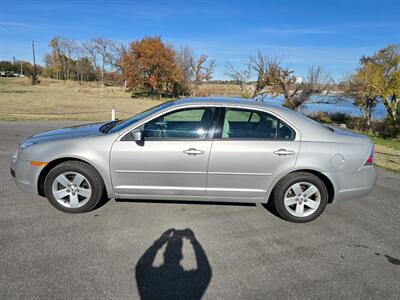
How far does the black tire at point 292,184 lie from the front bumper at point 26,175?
3.18 m

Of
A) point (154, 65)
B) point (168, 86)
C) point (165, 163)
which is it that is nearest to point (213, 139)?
point (165, 163)

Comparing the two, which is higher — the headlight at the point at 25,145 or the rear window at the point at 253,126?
the rear window at the point at 253,126

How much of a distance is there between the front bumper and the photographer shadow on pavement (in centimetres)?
188

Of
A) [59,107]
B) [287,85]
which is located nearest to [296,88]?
[287,85]

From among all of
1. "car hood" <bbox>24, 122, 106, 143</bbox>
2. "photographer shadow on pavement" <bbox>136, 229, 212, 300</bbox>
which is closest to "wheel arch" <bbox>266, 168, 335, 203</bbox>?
"photographer shadow on pavement" <bbox>136, 229, 212, 300</bbox>

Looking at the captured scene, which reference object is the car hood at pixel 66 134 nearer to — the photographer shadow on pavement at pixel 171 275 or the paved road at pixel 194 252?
the paved road at pixel 194 252

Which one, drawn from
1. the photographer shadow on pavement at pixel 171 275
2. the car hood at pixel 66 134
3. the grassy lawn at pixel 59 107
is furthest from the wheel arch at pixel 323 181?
the grassy lawn at pixel 59 107

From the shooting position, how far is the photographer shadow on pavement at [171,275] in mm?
2223

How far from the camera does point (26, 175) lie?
3.46 m

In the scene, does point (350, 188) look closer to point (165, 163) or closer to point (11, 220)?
point (165, 163)

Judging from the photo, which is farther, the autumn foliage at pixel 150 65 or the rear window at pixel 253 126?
the autumn foliage at pixel 150 65

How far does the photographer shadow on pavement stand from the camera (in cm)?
222

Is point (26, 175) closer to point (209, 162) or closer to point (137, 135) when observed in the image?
point (137, 135)

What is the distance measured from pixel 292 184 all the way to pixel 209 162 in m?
1.15
